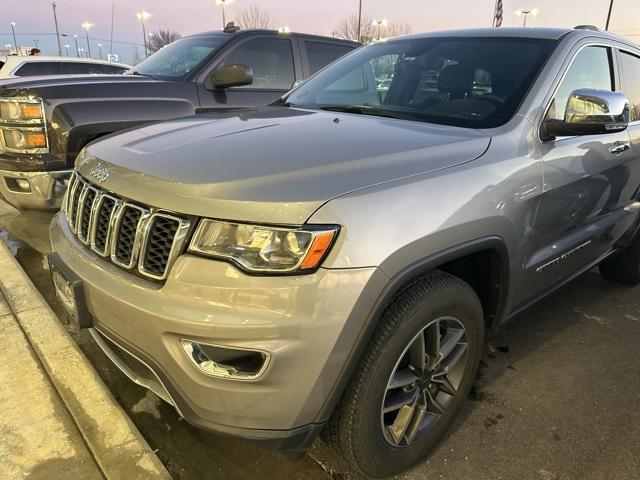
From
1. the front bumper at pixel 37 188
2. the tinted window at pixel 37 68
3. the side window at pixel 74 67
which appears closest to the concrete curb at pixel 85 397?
the front bumper at pixel 37 188

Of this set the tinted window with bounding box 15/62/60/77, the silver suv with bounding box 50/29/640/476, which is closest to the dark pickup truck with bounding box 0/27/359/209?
the silver suv with bounding box 50/29/640/476

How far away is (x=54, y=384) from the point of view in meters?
2.54

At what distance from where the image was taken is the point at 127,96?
13.7 ft

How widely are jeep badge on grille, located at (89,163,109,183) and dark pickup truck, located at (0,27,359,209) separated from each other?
1.91m

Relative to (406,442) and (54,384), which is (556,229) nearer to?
(406,442)

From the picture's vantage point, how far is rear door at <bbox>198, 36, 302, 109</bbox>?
4672mm

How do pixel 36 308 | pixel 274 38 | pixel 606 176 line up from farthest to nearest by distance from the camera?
pixel 274 38 < pixel 36 308 < pixel 606 176

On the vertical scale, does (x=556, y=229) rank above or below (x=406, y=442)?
above

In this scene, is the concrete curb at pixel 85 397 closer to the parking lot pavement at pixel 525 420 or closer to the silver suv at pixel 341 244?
the parking lot pavement at pixel 525 420

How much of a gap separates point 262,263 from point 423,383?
0.94m

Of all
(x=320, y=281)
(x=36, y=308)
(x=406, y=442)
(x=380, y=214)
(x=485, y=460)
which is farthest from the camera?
(x=36, y=308)

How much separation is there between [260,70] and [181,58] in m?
0.77

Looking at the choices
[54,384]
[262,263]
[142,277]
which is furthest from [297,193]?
[54,384]

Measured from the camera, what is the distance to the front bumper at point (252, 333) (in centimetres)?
153
